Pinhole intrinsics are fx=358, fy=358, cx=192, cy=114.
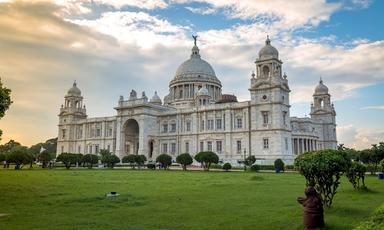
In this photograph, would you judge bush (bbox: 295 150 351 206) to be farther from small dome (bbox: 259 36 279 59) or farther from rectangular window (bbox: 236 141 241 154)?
small dome (bbox: 259 36 279 59)

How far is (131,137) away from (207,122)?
782 inches

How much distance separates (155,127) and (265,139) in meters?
25.0

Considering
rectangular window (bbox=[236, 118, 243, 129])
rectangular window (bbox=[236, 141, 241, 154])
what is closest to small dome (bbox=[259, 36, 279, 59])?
rectangular window (bbox=[236, 118, 243, 129])

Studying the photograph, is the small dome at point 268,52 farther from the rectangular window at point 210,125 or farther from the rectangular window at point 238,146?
the rectangular window at point 238,146

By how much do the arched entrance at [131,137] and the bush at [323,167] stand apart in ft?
212

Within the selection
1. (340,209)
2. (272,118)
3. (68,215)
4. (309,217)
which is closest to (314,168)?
(340,209)

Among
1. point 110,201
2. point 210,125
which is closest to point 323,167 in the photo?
point 110,201

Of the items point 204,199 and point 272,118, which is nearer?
point 204,199

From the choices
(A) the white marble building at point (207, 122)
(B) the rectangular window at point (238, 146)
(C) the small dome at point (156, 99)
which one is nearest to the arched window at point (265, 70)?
(A) the white marble building at point (207, 122)

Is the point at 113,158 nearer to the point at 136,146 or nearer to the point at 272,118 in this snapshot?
the point at 136,146

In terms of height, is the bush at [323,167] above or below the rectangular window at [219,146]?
A: below

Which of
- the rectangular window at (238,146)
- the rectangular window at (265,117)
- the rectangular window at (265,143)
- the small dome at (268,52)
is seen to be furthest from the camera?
the rectangular window at (238,146)

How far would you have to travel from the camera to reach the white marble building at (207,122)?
192 ft

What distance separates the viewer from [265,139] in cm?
5838
